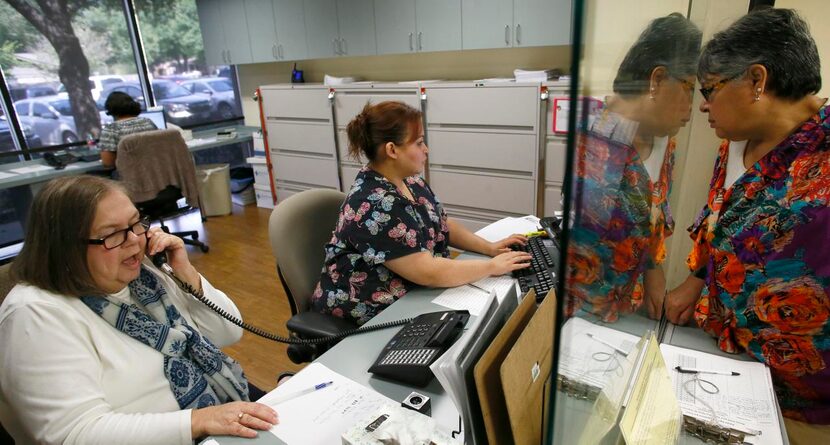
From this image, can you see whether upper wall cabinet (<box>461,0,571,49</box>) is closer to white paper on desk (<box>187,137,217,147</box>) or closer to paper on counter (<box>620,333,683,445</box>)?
paper on counter (<box>620,333,683,445</box>)

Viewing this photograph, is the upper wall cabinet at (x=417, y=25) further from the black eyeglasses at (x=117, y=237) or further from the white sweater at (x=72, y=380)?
the white sweater at (x=72, y=380)

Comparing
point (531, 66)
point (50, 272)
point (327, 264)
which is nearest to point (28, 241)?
point (50, 272)

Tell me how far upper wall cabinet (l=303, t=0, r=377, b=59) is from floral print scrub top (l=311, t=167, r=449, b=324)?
Answer: 2776 mm

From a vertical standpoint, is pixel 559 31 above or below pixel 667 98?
above

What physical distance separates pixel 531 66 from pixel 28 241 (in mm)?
3459

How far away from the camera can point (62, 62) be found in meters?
4.38

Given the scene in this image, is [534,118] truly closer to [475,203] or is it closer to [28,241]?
[475,203]

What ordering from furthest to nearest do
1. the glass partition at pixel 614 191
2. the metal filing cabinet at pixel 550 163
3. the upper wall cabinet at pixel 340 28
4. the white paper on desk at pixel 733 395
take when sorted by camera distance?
the upper wall cabinet at pixel 340 28
the metal filing cabinet at pixel 550 163
the white paper on desk at pixel 733 395
the glass partition at pixel 614 191

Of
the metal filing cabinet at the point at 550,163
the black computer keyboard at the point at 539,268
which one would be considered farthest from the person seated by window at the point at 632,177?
the metal filing cabinet at the point at 550,163

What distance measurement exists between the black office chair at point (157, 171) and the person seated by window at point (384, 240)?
2458 mm

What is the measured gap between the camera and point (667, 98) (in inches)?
33.2

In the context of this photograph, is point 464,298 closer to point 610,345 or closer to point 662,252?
point 662,252

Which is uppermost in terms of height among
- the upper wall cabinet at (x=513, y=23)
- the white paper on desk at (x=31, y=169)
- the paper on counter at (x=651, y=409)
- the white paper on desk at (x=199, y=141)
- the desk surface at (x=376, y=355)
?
the upper wall cabinet at (x=513, y=23)

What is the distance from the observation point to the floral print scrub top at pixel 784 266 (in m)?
0.95
